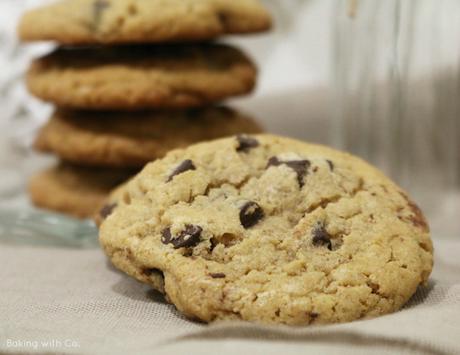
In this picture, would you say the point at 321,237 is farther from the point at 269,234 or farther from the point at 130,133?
the point at 130,133

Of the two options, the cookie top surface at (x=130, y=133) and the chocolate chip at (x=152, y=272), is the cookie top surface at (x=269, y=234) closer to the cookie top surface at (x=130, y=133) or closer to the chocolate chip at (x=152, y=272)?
the chocolate chip at (x=152, y=272)

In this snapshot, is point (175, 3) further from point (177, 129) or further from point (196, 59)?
point (177, 129)

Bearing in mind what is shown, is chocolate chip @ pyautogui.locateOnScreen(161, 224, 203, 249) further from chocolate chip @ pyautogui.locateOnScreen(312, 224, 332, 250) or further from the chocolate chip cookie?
the chocolate chip cookie

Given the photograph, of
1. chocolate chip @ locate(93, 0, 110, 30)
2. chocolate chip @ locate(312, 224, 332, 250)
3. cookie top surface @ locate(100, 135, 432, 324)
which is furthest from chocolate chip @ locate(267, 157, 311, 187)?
chocolate chip @ locate(93, 0, 110, 30)

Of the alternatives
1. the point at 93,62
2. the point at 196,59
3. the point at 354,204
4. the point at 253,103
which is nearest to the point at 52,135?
the point at 93,62

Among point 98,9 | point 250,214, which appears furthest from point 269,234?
point 98,9
